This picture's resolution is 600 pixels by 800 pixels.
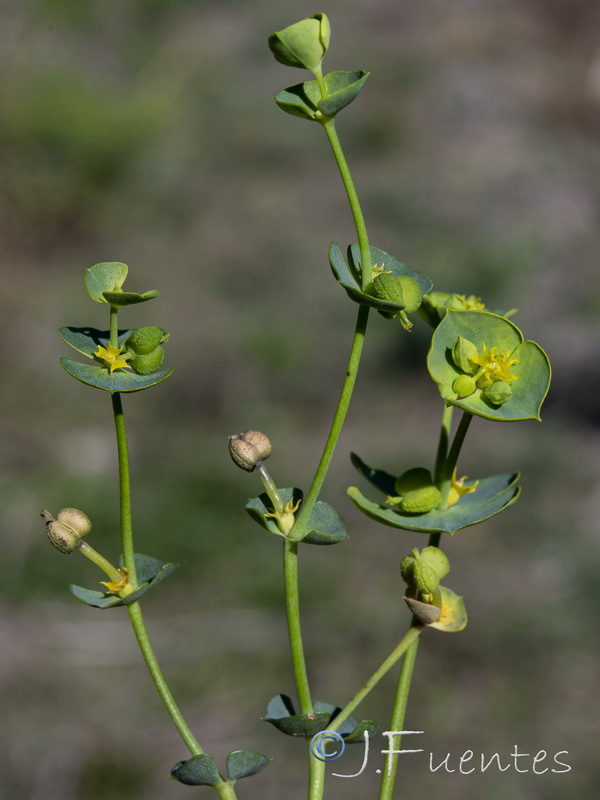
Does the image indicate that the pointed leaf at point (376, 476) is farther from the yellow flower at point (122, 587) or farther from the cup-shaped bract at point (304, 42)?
the cup-shaped bract at point (304, 42)

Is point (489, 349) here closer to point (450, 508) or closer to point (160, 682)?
point (450, 508)

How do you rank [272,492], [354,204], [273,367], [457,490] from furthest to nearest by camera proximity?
[273,367], [457,490], [272,492], [354,204]

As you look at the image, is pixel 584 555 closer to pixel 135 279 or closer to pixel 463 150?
pixel 135 279

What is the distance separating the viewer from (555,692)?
350 cm

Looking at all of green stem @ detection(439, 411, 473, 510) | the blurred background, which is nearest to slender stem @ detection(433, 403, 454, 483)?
green stem @ detection(439, 411, 473, 510)

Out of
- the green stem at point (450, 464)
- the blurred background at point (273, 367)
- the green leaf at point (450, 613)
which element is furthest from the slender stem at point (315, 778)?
the blurred background at point (273, 367)

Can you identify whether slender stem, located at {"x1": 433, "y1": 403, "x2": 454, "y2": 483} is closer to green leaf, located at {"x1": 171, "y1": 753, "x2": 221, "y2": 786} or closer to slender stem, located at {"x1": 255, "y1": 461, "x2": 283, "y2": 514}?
slender stem, located at {"x1": 255, "y1": 461, "x2": 283, "y2": 514}

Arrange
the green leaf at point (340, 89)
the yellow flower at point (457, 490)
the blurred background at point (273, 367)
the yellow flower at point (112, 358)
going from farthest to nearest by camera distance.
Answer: the blurred background at point (273, 367)
the yellow flower at point (457, 490)
the yellow flower at point (112, 358)
the green leaf at point (340, 89)

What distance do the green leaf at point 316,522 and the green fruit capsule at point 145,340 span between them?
18 centimetres

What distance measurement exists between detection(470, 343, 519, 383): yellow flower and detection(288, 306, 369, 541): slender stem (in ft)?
0.54

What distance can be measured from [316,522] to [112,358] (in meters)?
0.27

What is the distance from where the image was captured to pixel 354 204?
84 cm

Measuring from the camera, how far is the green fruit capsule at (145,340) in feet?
3.02

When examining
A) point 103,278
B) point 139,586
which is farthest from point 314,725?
point 103,278
